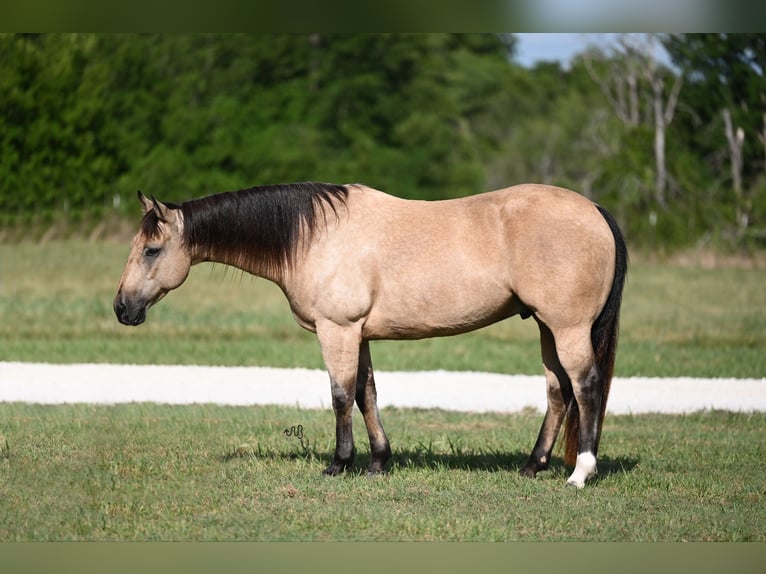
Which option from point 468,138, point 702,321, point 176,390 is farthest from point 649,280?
point 468,138

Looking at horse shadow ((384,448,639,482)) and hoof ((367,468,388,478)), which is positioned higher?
hoof ((367,468,388,478))

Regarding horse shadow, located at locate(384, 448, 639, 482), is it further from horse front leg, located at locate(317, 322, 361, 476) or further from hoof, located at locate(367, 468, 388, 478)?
horse front leg, located at locate(317, 322, 361, 476)

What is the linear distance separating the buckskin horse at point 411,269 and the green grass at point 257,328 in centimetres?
552

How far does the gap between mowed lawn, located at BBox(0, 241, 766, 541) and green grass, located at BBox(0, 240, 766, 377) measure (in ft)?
0.23

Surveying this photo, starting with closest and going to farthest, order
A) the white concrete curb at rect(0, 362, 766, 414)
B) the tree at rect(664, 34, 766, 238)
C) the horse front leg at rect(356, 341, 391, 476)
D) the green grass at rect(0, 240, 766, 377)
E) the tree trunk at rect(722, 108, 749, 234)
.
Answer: the horse front leg at rect(356, 341, 391, 476) → the white concrete curb at rect(0, 362, 766, 414) → the green grass at rect(0, 240, 766, 377) → the tree at rect(664, 34, 766, 238) → the tree trunk at rect(722, 108, 749, 234)

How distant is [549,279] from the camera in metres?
6.88

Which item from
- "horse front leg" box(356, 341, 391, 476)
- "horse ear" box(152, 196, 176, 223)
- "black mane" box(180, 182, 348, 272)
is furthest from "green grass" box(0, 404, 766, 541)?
"horse ear" box(152, 196, 176, 223)

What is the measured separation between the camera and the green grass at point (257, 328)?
13117 mm

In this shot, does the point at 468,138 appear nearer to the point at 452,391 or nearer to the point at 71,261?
the point at 71,261

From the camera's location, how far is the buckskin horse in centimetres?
694

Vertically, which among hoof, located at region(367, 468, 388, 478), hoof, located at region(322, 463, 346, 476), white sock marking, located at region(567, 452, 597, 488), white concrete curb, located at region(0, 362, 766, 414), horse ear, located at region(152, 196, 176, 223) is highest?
horse ear, located at region(152, 196, 176, 223)

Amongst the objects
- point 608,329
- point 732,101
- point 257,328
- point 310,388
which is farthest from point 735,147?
point 608,329

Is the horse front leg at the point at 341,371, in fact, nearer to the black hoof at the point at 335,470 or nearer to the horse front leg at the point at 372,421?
the black hoof at the point at 335,470

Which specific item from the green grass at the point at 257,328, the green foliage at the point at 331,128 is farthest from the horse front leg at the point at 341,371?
the green foliage at the point at 331,128
